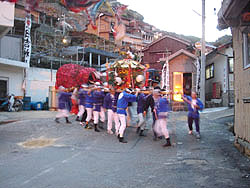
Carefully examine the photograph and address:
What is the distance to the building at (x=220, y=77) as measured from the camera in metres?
16.2

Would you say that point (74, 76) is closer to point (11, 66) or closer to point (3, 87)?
point (11, 66)

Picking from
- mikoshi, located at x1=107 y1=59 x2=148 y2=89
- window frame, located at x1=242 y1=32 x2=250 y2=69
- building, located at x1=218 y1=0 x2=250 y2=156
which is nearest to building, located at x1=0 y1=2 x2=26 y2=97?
mikoshi, located at x1=107 y1=59 x2=148 y2=89

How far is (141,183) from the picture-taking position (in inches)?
167

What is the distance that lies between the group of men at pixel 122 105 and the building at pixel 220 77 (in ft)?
24.0

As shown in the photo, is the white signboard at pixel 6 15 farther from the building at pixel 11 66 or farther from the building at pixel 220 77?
the building at pixel 220 77

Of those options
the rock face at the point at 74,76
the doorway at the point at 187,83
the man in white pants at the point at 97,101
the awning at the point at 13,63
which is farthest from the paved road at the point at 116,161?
the doorway at the point at 187,83

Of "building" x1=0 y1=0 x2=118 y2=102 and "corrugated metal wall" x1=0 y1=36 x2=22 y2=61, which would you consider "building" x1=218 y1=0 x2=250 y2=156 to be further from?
"corrugated metal wall" x1=0 y1=36 x2=22 y2=61

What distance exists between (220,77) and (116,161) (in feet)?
48.9

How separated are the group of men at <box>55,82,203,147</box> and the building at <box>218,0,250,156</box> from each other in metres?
1.70

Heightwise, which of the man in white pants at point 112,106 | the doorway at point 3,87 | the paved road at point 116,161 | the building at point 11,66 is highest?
the building at point 11,66

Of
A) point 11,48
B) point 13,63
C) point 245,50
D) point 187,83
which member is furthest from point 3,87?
point 245,50

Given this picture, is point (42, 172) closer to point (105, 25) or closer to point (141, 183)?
point (141, 183)

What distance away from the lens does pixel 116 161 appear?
5.77 metres

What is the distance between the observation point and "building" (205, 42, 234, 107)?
53.1ft
